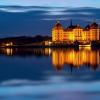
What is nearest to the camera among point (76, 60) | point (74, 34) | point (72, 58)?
point (76, 60)

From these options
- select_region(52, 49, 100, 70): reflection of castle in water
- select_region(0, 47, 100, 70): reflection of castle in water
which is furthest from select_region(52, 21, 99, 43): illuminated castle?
select_region(52, 49, 100, 70): reflection of castle in water

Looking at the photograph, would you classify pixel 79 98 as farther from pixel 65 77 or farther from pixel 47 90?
pixel 65 77

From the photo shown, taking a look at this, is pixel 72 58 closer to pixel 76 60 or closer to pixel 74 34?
pixel 76 60

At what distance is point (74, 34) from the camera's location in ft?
256

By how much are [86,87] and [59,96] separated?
172 centimetres

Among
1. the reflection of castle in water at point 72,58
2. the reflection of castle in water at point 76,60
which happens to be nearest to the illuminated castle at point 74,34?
the reflection of castle in water at point 72,58

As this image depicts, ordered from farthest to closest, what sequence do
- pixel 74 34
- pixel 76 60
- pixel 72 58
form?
pixel 74 34 < pixel 72 58 < pixel 76 60

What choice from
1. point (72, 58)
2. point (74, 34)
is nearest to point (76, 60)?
point (72, 58)

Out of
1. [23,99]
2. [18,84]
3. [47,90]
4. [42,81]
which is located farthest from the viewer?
[42,81]

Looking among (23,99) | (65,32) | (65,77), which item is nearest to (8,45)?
(65,32)

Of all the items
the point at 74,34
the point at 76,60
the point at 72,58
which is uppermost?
the point at 76,60

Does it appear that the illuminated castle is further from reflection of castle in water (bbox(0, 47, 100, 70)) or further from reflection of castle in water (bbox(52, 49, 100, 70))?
reflection of castle in water (bbox(52, 49, 100, 70))

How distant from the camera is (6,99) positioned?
991 cm

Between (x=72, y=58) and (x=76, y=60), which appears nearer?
(x=76, y=60)
